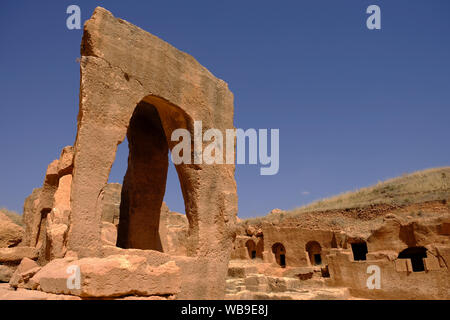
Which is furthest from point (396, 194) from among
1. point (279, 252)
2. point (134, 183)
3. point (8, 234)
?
point (8, 234)

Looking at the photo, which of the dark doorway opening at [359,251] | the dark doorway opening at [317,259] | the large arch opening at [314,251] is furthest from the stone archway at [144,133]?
the dark doorway opening at [317,259]

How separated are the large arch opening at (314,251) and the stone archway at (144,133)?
15473 mm

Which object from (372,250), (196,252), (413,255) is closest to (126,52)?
(196,252)

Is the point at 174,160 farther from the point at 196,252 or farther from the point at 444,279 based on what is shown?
the point at 444,279

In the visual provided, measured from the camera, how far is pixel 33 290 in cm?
380

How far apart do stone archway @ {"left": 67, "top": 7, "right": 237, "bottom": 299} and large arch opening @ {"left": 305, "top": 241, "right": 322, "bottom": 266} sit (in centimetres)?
1547

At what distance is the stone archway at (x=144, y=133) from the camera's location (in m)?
4.70

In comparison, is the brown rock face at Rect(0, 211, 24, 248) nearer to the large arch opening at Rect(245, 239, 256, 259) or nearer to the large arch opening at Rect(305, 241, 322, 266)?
the large arch opening at Rect(305, 241, 322, 266)

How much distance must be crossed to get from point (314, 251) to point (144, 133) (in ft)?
53.8

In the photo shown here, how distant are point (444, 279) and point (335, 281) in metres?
3.82

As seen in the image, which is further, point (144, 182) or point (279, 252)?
point (279, 252)

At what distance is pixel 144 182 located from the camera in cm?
789

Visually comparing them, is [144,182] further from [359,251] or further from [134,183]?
[359,251]

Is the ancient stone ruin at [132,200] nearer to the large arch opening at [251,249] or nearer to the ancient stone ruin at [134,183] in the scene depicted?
the ancient stone ruin at [134,183]
